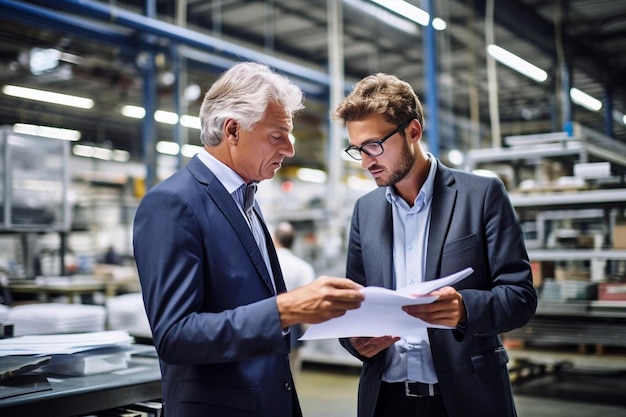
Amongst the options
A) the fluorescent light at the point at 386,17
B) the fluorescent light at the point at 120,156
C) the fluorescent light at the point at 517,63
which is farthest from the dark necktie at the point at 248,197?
the fluorescent light at the point at 120,156

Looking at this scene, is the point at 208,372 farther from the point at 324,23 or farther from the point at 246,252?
the point at 324,23

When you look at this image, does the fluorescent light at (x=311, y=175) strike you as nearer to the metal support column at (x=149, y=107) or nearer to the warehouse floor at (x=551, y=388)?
the warehouse floor at (x=551, y=388)

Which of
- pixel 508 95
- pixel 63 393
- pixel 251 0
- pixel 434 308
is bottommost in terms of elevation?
pixel 63 393

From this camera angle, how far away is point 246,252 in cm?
147

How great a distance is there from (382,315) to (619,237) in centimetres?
359

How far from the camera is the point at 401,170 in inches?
68.8

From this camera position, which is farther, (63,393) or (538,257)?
(538,257)

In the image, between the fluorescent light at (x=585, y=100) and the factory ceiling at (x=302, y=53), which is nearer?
the factory ceiling at (x=302, y=53)

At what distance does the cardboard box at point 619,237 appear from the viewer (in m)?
4.33

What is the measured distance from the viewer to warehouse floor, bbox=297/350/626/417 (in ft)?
15.4

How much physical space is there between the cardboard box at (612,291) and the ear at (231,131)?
3572 millimetres

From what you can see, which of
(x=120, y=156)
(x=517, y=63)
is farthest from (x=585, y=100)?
(x=120, y=156)

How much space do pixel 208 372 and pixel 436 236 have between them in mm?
704

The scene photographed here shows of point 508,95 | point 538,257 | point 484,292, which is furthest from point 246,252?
point 508,95
